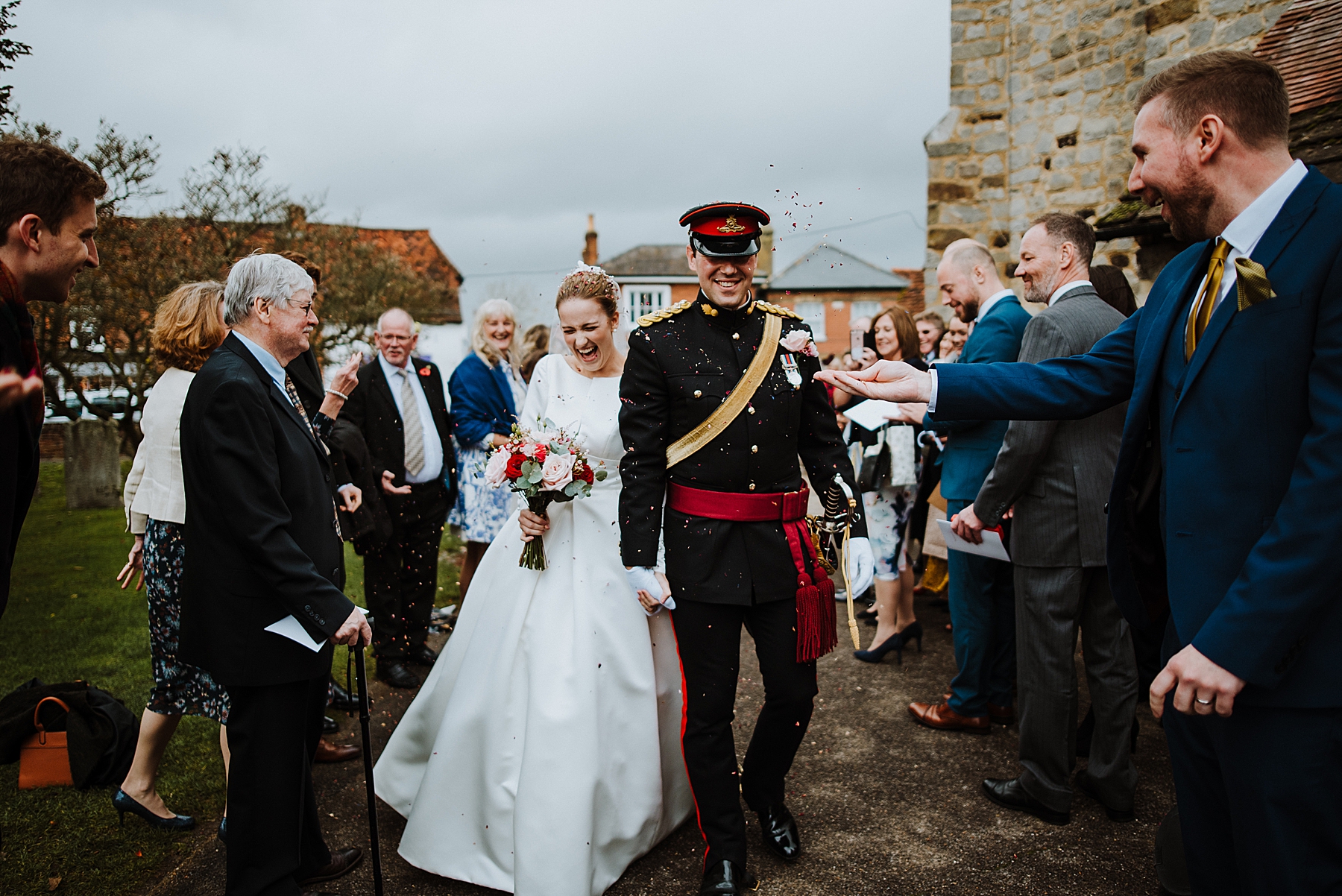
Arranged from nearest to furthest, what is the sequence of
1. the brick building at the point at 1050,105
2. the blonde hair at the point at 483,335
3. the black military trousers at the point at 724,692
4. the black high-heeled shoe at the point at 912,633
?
the black military trousers at the point at 724,692 < the black high-heeled shoe at the point at 912,633 < the blonde hair at the point at 483,335 < the brick building at the point at 1050,105

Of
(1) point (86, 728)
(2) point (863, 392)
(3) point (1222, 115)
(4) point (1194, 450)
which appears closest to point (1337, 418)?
(4) point (1194, 450)

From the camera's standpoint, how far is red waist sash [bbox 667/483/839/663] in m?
3.15

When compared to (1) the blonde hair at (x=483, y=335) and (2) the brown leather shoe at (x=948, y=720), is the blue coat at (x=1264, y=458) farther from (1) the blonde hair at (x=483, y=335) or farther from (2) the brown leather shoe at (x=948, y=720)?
(1) the blonde hair at (x=483, y=335)

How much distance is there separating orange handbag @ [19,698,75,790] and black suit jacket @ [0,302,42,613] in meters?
2.41

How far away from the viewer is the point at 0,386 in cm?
157

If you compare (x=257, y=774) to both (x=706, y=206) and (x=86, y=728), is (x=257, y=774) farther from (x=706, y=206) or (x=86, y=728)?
(x=706, y=206)

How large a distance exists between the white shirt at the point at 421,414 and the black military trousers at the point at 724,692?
299 cm

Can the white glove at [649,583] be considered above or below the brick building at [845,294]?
below

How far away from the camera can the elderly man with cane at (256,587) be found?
2.60 meters

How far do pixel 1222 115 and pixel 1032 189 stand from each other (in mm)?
9101

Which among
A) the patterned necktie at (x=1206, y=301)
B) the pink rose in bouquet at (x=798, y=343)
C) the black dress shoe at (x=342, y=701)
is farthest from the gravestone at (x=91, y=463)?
the patterned necktie at (x=1206, y=301)

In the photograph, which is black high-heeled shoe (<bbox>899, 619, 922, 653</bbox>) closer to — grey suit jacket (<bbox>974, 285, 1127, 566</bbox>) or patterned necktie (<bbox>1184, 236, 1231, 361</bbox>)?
grey suit jacket (<bbox>974, 285, 1127, 566</bbox>)

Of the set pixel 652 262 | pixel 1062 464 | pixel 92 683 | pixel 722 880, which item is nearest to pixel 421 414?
pixel 92 683

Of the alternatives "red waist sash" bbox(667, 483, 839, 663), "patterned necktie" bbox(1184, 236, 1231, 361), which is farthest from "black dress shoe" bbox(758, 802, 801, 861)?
"patterned necktie" bbox(1184, 236, 1231, 361)
